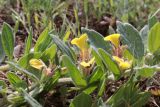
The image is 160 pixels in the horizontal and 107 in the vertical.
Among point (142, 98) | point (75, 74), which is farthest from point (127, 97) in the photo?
point (75, 74)

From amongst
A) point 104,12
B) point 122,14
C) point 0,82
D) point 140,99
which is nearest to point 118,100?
point 140,99

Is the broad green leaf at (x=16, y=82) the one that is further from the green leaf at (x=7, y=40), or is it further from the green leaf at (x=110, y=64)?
the green leaf at (x=110, y=64)

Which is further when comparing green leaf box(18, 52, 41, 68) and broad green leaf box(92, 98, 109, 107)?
green leaf box(18, 52, 41, 68)

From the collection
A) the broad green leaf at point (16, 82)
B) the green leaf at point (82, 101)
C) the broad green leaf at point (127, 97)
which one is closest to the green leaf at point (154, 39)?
the broad green leaf at point (127, 97)

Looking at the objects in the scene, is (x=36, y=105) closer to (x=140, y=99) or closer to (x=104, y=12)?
(x=140, y=99)

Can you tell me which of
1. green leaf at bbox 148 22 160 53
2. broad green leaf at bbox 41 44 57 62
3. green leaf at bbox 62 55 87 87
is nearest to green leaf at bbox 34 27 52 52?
broad green leaf at bbox 41 44 57 62

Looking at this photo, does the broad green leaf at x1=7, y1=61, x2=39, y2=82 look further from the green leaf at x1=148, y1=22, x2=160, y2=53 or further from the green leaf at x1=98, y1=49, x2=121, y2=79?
the green leaf at x1=148, y1=22, x2=160, y2=53
